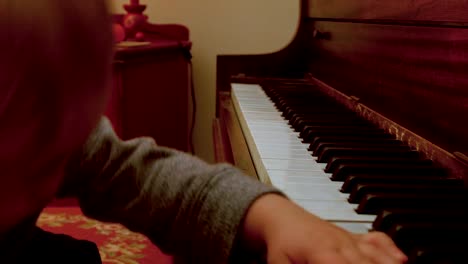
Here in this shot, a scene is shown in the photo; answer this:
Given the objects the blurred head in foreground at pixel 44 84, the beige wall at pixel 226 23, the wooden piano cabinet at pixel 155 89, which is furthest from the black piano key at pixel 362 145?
the beige wall at pixel 226 23

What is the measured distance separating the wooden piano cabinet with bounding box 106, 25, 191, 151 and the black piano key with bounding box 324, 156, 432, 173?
0.91 m

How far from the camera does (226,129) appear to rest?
4.16 ft

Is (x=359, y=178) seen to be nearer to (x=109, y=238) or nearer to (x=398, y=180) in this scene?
(x=398, y=180)

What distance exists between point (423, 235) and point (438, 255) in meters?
0.04

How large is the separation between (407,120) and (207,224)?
1.63 ft

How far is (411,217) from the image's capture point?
547 millimetres

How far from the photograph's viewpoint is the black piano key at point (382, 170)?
702mm

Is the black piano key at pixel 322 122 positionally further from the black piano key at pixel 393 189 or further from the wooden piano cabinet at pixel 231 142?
the black piano key at pixel 393 189

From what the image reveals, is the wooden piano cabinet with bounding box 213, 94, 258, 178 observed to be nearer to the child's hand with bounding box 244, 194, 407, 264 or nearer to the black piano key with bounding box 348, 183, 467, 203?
the black piano key with bounding box 348, 183, 467, 203

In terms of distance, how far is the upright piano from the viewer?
1.91 ft

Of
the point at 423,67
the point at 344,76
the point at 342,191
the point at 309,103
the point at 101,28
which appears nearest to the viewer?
the point at 101,28

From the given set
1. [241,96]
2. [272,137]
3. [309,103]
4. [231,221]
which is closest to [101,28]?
[231,221]

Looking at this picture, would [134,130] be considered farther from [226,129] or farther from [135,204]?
[135,204]

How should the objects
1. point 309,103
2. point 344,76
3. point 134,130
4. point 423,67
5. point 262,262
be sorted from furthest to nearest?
point 134,130, point 344,76, point 309,103, point 423,67, point 262,262
